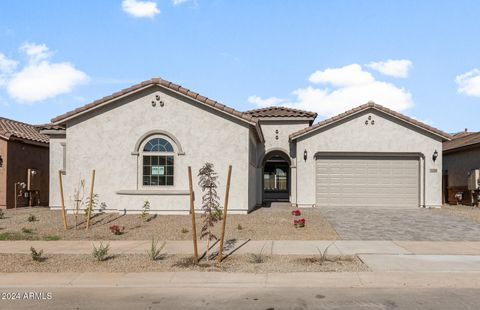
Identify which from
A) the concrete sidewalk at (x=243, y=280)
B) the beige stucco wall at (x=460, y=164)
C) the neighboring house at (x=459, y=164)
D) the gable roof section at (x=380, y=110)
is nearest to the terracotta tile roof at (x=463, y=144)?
the neighboring house at (x=459, y=164)

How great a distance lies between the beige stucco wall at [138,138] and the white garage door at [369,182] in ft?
16.4

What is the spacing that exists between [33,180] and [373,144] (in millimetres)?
17256

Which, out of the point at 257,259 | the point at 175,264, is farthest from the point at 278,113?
the point at 175,264

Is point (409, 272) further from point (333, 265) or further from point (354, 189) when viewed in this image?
point (354, 189)

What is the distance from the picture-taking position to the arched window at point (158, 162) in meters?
17.4

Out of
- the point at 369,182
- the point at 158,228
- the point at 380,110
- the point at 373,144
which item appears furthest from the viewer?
the point at 369,182

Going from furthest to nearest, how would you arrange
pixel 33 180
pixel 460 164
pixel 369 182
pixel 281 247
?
pixel 460 164, pixel 33 180, pixel 369 182, pixel 281 247

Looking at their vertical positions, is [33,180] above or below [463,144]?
below

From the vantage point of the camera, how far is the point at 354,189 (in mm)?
20422

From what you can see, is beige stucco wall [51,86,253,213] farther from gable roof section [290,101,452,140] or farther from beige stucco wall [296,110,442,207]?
gable roof section [290,101,452,140]

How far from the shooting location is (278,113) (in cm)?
2327

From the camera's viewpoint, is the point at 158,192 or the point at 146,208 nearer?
the point at 146,208

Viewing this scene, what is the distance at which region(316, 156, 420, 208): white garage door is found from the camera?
2034cm

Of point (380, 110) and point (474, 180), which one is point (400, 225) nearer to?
point (380, 110)
